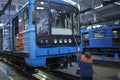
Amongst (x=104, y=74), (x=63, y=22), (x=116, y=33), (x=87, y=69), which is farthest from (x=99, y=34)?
(x=87, y=69)

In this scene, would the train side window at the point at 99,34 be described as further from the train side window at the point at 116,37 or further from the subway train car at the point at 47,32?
the subway train car at the point at 47,32

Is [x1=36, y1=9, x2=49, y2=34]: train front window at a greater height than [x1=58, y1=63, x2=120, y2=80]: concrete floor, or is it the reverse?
[x1=36, y1=9, x2=49, y2=34]: train front window

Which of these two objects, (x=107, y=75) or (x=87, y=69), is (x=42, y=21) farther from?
(x=107, y=75)

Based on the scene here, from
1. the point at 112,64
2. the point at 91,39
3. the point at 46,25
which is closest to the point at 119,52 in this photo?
the point at 91,39

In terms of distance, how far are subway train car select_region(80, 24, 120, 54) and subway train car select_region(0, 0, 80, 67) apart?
35.6 feet

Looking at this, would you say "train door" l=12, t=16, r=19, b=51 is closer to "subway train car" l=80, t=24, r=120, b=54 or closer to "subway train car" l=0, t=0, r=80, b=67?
"subway train car" l=0, t=0, r=80, b=67

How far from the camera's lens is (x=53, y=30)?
32.1ft

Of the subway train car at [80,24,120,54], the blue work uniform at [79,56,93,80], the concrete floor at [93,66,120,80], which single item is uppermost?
the subway train car at [80,24,120,54]

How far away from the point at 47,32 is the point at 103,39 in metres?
13.6

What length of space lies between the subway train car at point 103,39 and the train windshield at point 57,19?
10646 millimetres

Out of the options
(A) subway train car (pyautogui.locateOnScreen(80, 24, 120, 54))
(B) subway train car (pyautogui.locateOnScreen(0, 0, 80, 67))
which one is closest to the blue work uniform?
(B) subway train car (pyautogui.locateOnScreen(0, 0, 80, 67))

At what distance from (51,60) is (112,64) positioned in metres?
7.37

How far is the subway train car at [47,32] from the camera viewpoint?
926 cm

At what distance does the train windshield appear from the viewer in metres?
9.57
